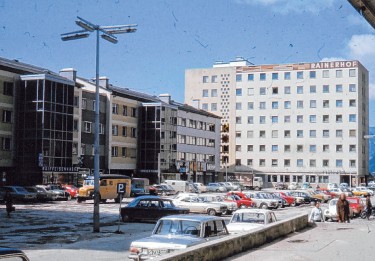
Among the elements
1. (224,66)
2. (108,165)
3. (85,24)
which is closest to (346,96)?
(224,66)

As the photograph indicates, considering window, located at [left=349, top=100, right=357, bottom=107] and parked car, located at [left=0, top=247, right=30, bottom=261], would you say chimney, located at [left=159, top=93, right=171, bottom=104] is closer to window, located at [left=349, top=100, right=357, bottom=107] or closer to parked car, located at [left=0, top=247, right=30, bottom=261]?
window, located at [left=349, top=100, right=357, bottom=107]

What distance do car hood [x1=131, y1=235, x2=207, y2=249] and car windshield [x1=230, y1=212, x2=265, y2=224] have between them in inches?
236

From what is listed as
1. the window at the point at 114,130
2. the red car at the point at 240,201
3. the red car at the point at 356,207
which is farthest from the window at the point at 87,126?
the red car at the point at 356,207

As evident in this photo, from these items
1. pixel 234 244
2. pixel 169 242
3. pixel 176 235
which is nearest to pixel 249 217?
pixel 234 244

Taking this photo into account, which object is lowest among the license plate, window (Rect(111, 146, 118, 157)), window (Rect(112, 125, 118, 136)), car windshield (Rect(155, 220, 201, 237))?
the license plate

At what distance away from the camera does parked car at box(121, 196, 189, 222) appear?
30.9 meters

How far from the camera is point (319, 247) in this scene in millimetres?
17234

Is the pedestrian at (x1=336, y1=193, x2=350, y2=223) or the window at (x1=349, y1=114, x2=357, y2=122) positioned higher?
the window at (x1=349, y1=114, x2=357, y2=122)

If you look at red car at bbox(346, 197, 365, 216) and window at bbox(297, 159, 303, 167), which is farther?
window at bbox(297, 159, 303, 167)

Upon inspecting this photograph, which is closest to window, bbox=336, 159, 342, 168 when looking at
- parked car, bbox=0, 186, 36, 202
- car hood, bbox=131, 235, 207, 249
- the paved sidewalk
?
parked car, bbox=0, 186, 36, 202

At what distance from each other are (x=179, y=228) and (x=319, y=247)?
489 cm

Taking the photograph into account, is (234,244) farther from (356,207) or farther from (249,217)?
(356,207)

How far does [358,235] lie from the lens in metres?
21.0

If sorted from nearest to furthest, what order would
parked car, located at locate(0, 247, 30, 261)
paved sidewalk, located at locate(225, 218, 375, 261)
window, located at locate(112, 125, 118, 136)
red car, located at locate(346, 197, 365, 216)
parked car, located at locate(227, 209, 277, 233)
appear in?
parked car, located at locate(0, 247, 30, 261) < paved sidewalk, located at locate(225, 218, 375, 261) < parked car, located at locate(227, 209, 277, 233) < red car, located at locate(346, 197, 365, 216) < window, located at locate(112, 125, 118, 136)
